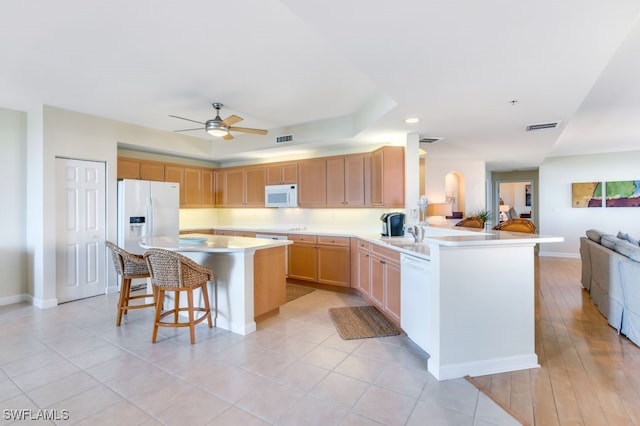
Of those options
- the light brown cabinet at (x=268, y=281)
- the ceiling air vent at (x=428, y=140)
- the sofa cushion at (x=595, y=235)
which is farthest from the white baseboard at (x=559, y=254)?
the light brown cabinet at (x=268, y=281)

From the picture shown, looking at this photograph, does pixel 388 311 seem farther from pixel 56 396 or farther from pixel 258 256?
pixel 56 396

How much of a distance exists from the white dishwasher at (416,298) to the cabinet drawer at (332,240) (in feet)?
5.44

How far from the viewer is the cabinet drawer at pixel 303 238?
16.3 feet

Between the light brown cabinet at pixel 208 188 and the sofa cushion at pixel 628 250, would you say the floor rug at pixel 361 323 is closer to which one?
the sofa cushion at pixel 628 250

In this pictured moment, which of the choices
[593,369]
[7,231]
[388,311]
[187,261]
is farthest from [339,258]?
[7,231]

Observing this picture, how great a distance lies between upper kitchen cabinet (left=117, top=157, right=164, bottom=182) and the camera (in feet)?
16.4

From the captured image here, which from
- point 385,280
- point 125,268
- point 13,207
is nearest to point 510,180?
point 385,280

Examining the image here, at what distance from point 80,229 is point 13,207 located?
32.1 inches

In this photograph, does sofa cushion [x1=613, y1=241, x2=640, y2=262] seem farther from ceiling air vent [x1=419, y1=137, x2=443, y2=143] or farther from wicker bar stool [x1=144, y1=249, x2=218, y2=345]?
wicker bar stool [x1=144, y1=249, x2=218, y2=345]

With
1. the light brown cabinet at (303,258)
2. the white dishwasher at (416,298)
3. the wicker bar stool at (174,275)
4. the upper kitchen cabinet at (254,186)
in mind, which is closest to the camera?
the white dishwasher at (416,298)

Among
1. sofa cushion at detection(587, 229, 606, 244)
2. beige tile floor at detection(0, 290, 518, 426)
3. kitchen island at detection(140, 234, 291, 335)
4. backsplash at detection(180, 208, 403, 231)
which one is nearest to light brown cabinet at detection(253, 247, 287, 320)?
kitchen island at detection(140, 234, 291, 335)

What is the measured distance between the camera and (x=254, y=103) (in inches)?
154

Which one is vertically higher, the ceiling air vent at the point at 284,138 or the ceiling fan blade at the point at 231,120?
the ceiling air vent at the point at 284,138

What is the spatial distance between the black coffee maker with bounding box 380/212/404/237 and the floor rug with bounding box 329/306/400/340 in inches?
40.0
